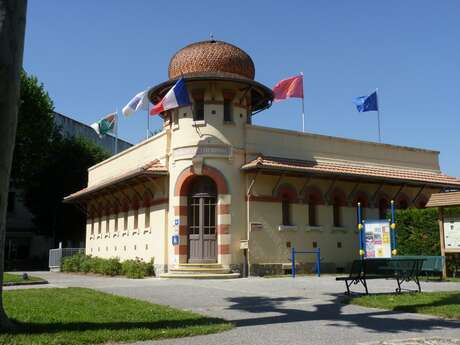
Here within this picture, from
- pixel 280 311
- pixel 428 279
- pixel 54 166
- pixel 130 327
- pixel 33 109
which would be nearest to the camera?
pixel 130 327

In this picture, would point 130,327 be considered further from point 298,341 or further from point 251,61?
point 251,61

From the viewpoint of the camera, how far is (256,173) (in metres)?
21.6

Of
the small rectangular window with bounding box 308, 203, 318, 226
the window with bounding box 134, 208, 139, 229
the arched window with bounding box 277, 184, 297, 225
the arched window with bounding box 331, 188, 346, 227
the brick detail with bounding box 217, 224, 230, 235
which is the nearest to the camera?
the brick detail with bounding box 217, 224, 230, 235

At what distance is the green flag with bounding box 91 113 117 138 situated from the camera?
32.2 m

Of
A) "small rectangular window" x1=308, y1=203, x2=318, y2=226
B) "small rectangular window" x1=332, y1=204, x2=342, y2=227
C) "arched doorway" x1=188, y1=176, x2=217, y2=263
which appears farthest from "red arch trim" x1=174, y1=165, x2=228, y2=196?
"small rectangular window" x1=332, y1=204, x2=342, y2=227

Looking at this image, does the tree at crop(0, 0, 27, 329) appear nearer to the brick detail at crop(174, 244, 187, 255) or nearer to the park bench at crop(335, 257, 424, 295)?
the park bench at crop(335, 257, 424, 295)

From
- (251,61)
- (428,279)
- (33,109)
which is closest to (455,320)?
(428,279)

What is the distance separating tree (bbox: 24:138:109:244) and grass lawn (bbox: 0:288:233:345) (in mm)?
32553

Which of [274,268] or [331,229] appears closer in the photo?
[274,268]

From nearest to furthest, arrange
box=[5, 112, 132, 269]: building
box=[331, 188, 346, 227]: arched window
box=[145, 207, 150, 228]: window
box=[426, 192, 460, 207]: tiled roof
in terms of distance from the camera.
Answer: box=[426, 192, 460, 207]: tiled roof < box=[331, 188, 346, 227]: arched window < box=[145, 207, 150, 228]: window < box=[5, 112, 132, 269]: building

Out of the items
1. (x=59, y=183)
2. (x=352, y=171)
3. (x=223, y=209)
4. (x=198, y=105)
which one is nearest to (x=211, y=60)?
(x=198, y=105)

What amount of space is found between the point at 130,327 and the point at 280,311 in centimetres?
333

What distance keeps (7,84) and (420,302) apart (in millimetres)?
8643

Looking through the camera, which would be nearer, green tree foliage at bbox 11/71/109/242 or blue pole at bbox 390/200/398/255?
blue pole at bbox 390/200/398/255
